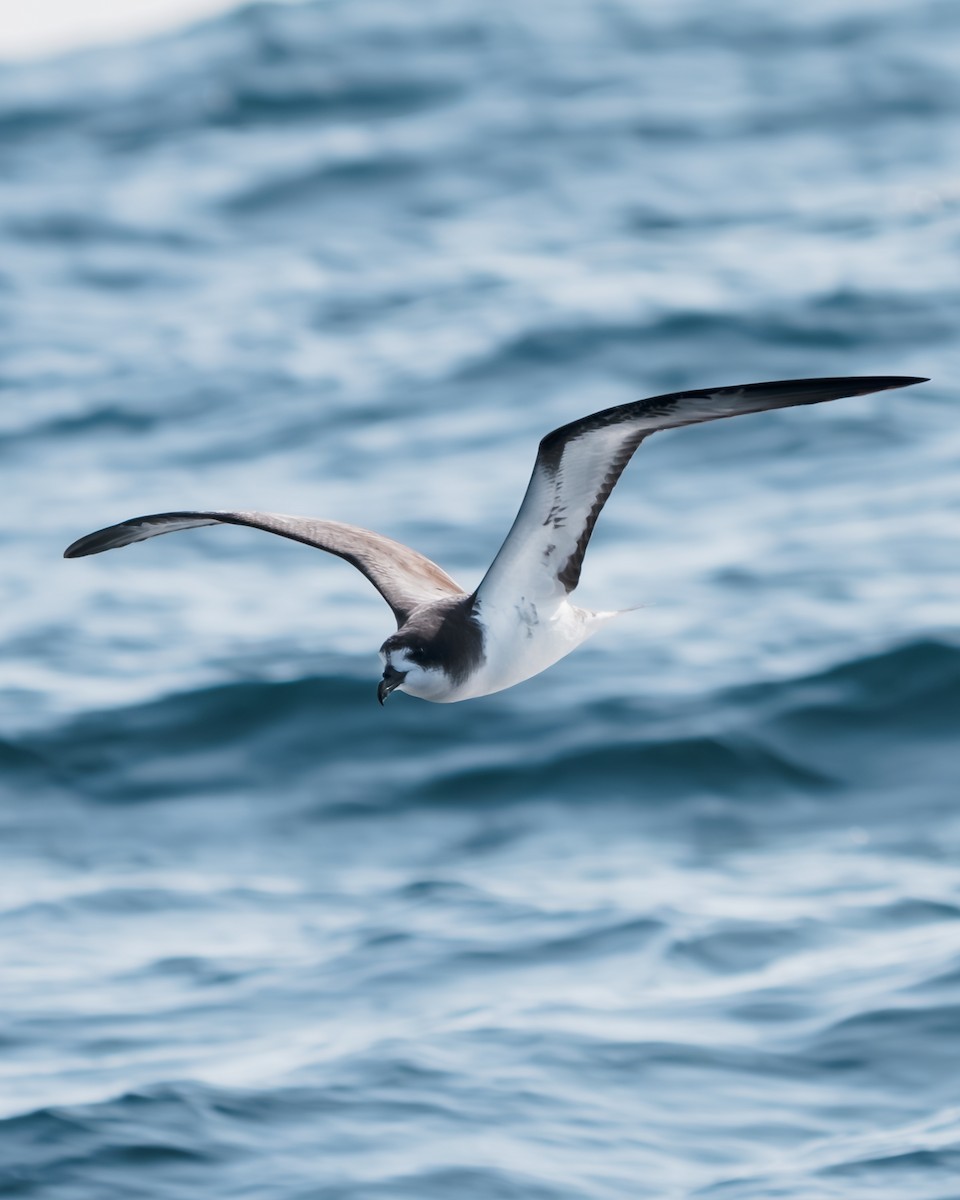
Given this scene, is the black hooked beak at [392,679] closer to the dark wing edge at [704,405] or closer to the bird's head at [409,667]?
the bird's head at [409,667]

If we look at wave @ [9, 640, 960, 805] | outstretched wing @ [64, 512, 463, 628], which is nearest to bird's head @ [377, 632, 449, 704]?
outstretched wing @ [64, 512, 463, 628]

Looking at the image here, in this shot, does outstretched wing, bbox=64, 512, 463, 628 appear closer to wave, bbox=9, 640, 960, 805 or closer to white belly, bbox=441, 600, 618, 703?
white belly, bbox=441, 600, 618, 703

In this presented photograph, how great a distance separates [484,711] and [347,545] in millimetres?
6513

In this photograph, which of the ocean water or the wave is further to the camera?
the wave

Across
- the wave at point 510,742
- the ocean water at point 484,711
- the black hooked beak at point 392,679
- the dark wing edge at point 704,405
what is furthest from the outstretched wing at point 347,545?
the wave at point 510,742

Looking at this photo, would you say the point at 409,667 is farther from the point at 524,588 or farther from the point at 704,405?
the point at 704,405

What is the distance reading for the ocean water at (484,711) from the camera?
33.4ft

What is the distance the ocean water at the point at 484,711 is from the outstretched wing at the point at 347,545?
302cm

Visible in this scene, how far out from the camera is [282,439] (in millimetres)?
21172

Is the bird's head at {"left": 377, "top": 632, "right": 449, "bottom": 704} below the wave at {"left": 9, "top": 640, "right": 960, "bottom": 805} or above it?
below

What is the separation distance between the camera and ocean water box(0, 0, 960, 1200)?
10188mm

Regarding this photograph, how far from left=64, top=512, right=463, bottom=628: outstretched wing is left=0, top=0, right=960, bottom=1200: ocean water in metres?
3.02

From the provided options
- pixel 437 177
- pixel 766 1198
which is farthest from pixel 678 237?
pixel 766 1198

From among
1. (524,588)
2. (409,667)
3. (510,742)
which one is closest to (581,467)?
(524,588)
